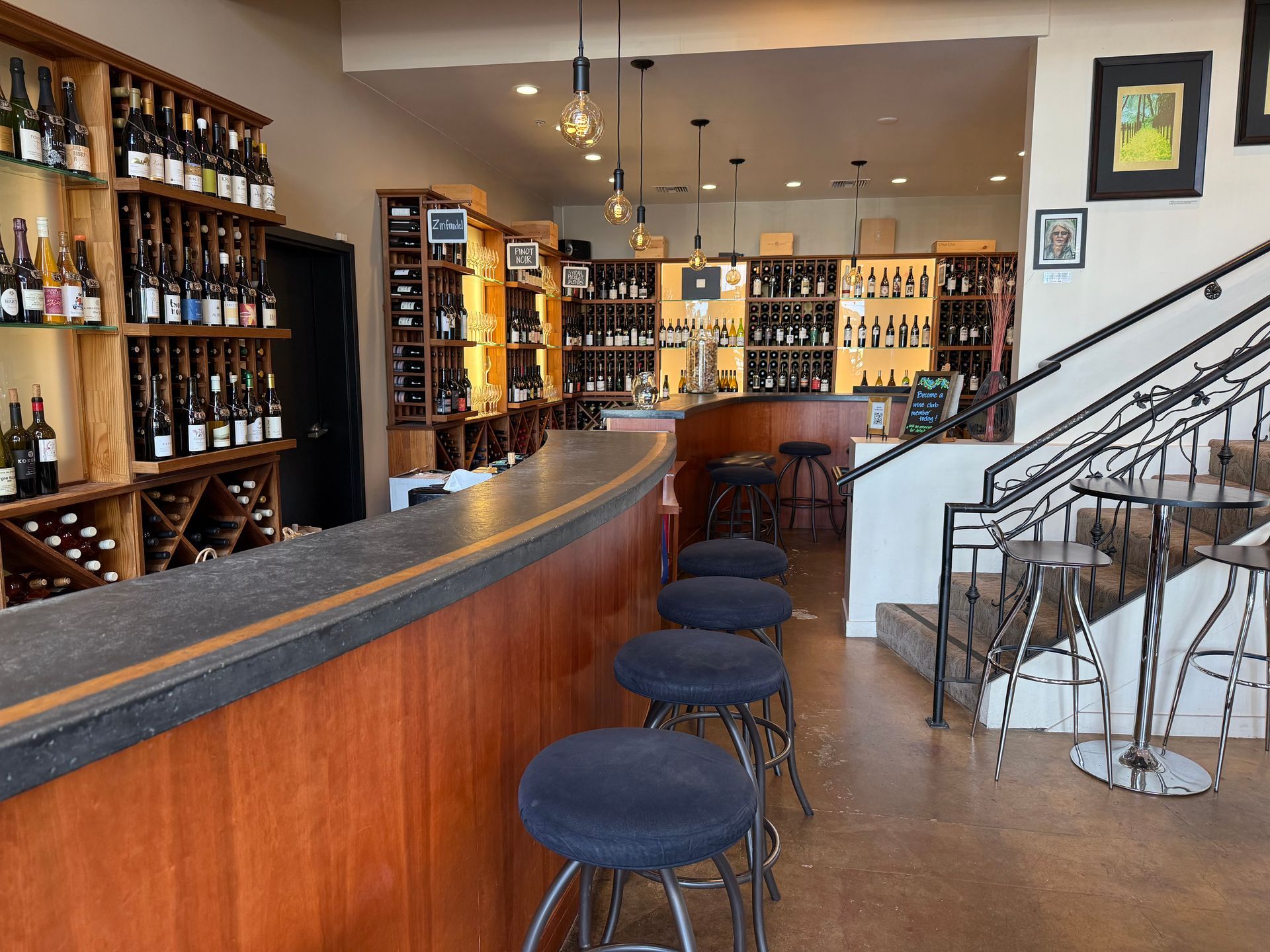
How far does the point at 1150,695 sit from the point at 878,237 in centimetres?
651

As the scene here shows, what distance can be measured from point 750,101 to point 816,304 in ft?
10.6

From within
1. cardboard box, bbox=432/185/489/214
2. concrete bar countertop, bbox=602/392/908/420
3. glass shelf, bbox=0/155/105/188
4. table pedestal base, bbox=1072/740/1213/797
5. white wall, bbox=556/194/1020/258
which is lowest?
table pedestal base, bbox=1072/740/1213/797

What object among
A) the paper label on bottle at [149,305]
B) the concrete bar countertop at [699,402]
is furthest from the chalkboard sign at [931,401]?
the paper label on bottle at [149,305]

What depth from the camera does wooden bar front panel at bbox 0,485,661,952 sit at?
72 cm

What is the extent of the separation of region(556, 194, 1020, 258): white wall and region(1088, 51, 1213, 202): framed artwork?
172 inches

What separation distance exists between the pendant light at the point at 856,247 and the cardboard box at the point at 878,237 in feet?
0.60

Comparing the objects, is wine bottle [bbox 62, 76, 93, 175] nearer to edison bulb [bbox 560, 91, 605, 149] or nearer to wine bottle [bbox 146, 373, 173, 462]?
wine bottle [bbox 146, 373, 173, 462]

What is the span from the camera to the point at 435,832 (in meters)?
1.27

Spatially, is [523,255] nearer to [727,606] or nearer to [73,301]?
[73,301]

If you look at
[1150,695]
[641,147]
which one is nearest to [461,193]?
[641,147]

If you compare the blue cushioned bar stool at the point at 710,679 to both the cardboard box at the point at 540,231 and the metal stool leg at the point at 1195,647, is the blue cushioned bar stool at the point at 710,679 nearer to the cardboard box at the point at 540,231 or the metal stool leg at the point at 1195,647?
the metal stool leg at the point at 1195,647

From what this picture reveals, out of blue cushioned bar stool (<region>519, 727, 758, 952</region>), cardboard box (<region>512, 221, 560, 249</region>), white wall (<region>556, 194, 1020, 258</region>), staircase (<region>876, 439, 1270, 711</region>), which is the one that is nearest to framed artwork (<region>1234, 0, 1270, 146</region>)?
staircase (<region>876, 439, 1270, 711</region>)

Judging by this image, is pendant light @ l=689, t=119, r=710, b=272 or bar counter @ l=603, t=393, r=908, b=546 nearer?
bar counter @ l=603, t=393, r=908, b=546

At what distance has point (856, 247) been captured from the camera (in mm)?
8812
